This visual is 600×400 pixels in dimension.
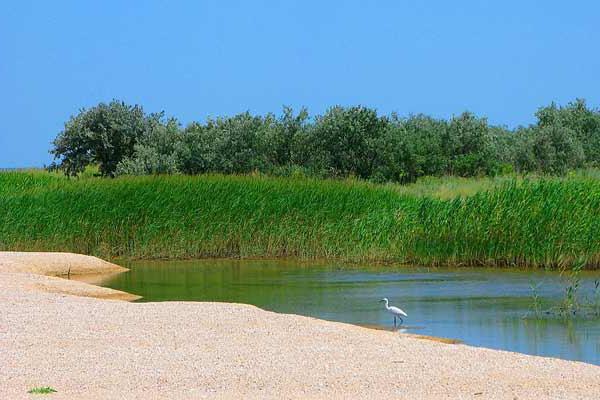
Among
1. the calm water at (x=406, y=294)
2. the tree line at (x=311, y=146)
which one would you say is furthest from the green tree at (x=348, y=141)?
the calm water at (x=406, y=294)

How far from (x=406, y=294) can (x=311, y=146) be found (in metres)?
27.4

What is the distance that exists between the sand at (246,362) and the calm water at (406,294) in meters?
1.95

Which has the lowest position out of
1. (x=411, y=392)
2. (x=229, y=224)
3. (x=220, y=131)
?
(x=411, y=392)

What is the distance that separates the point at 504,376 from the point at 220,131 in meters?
38.8

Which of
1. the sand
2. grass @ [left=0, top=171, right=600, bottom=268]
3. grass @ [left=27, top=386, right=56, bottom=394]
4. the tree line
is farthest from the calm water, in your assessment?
the tree line

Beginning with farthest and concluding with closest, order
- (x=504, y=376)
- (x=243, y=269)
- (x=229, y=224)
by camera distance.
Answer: (x=229, y=224), (x=243, y=269), (x=504, y=376)

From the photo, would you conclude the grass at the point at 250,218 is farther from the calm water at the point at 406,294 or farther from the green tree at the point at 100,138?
the green tree at the point at 100,138

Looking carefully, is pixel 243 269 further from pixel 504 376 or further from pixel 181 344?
pixel 504 376

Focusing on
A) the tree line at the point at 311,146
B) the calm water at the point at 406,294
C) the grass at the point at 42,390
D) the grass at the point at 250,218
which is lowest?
the grass at the point at 42,390

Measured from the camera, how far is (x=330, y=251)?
29484 mm

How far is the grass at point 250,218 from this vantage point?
2691cm

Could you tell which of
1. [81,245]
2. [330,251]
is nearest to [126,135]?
[81,245]

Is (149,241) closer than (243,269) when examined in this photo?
No

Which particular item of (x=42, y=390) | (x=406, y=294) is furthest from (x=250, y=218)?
(x=42, y=390)
